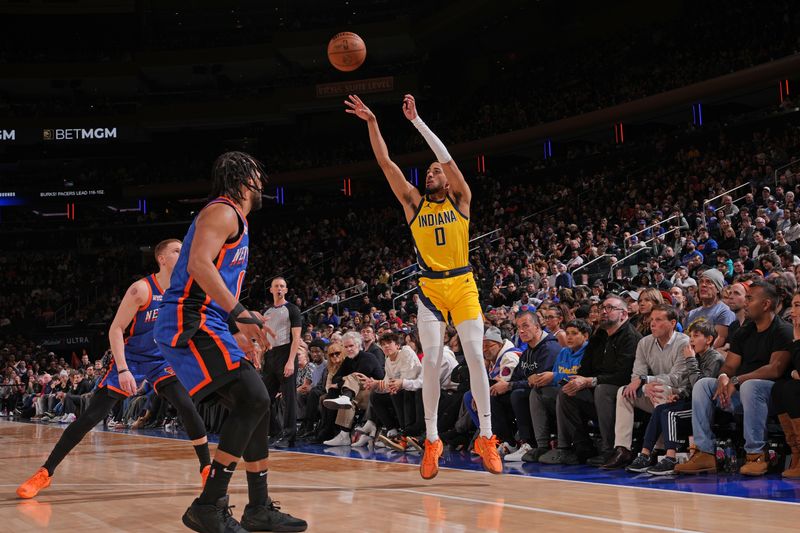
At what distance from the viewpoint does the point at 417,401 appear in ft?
26.0

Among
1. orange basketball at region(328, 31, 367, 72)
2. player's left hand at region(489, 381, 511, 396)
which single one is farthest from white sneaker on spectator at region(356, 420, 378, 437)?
orange basketball at region(328, 31, 367, 72)

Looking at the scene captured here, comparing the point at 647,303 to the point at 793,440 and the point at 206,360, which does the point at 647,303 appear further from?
the point at 206,360

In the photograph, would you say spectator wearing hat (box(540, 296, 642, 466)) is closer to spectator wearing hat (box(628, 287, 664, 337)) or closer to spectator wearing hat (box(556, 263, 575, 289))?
spectator wearing hat (box(628, 287, 664, 337))

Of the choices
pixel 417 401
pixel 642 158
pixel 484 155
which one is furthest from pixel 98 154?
pixel 417 401

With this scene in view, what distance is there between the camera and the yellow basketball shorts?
532cm

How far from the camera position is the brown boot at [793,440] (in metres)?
5.14

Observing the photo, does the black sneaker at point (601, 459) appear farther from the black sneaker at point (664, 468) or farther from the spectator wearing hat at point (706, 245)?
the spectator wearing hat at point (706, 245)

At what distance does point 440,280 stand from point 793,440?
2.55 m

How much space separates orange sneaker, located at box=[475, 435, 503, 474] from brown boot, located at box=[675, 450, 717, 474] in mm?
1316

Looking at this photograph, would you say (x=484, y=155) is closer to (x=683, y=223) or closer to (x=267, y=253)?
(x=267, y=253)

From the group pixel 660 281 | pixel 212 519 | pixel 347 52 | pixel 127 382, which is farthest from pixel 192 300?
pixel 660 281

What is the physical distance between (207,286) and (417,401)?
476 centimetres

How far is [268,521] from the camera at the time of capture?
12.0 feet

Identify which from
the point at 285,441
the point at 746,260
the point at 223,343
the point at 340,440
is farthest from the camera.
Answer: the point at 746,260
